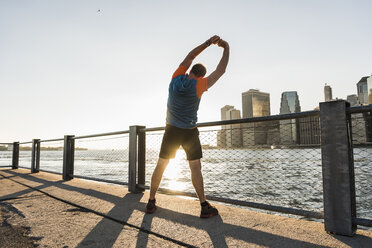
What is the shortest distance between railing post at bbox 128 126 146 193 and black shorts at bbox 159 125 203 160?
60.4 inches

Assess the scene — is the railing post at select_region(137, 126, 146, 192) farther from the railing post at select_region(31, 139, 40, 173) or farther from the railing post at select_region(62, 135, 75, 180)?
the railing post at select_region(31, 139, 40, 173)

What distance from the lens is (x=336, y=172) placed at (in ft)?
6.49

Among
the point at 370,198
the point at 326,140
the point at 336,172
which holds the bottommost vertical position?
the point at 370,198

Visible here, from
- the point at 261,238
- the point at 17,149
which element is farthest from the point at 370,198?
the point at 17,149

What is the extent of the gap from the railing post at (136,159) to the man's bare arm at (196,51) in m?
1.98

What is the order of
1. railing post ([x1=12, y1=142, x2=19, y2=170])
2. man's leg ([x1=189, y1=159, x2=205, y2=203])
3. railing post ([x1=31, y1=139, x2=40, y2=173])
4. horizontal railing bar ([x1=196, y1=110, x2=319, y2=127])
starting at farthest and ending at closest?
1. railing post ([x1=12, y1=142, x2=19, y2=170])
2. railing post ([x1=31, y1=139, x2=40, y2=173])
3. man's leg ([x1=189, y1=159, x2=205, y2=203])
4. horizontal railing bar ([x1=196, y1=110, x2=319, y2=127])

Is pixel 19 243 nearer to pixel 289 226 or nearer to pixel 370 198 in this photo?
pixel 289 226

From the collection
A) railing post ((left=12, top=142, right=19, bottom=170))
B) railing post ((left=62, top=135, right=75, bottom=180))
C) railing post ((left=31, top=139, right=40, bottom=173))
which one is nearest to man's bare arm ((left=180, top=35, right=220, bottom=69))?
railing post ((left=62, top=135, right=75, bottom=180))

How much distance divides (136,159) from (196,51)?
2318mm

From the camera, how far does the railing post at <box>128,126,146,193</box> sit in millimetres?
3977

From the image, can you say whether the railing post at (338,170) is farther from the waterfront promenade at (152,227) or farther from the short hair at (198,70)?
the short hair at (198,70)

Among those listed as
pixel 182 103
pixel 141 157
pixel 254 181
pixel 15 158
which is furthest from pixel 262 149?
pixel 15 158

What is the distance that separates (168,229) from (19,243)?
112 cm

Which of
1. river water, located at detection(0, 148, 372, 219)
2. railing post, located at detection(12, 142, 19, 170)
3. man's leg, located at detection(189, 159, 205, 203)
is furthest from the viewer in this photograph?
railing post, located at detection(12, 142, 19, 170)
